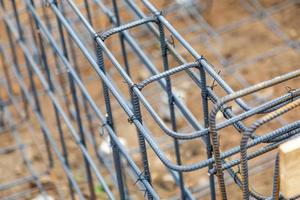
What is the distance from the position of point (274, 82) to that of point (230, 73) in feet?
7.46

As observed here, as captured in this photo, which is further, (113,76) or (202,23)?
(202,23)

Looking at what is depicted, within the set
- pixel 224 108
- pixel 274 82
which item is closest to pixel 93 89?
pixel 224 108

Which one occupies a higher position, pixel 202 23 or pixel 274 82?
pixel 202 23

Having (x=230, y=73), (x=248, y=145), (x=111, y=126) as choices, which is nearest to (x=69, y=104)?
(x=230, y=73)

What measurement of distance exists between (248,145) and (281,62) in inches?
95.2

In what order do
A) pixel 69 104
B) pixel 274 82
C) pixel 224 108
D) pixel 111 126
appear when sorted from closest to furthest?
pixel 274 82 < pixel 224 108 < pixel 111 126 < pixel 69 104

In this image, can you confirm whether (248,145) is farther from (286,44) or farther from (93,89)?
(286,44)

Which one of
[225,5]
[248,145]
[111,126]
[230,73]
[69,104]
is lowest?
[248,145]

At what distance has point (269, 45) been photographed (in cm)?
421

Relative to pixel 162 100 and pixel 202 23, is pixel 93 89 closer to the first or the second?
pixel 162 100

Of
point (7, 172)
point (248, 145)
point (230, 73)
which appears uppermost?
point (230, 73)

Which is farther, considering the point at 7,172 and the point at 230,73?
the point at 230,73

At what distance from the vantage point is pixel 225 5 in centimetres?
452

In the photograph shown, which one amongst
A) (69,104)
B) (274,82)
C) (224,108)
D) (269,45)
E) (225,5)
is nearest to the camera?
(274,82)
